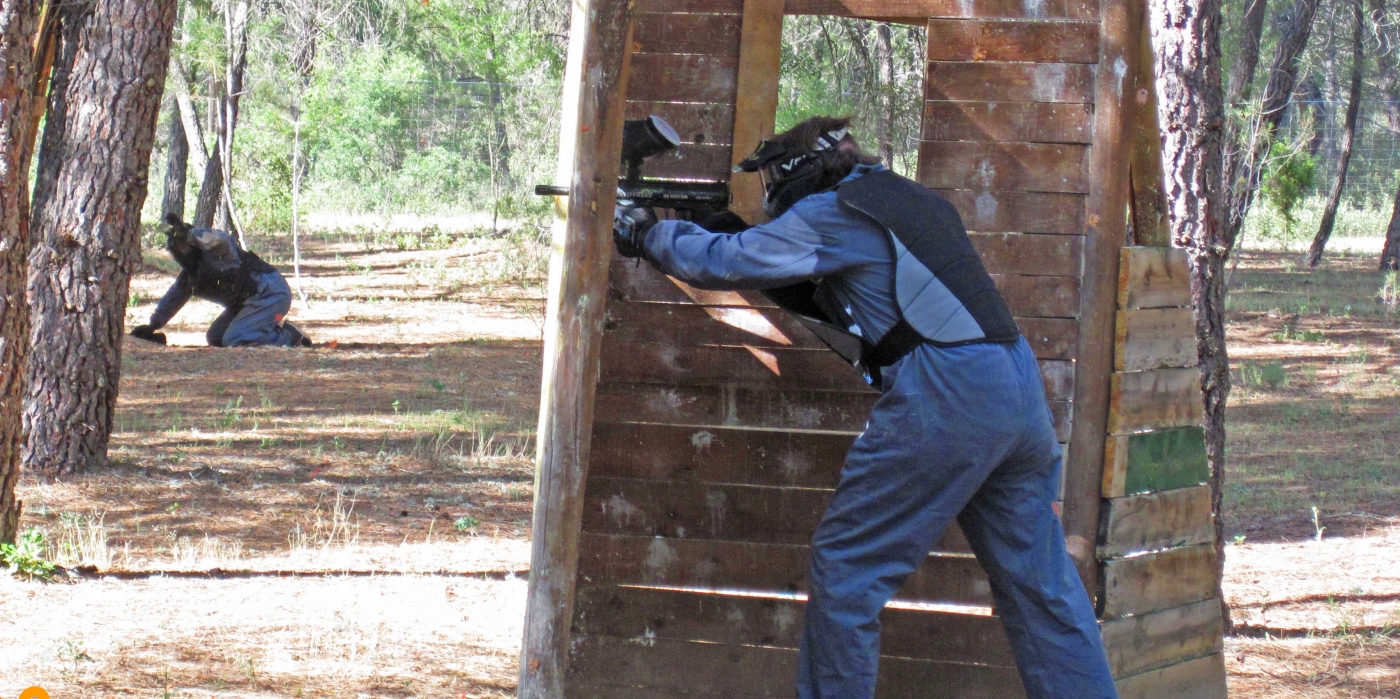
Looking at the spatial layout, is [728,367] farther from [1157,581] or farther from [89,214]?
[89,214]

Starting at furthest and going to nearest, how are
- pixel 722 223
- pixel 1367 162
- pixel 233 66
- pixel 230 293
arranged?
1. pixel 1367 162
2. pixel 233 66
3. pixel 230 293
4. pixel 722 223

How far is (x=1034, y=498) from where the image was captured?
10.9 ft

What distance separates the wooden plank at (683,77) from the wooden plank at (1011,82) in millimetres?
636

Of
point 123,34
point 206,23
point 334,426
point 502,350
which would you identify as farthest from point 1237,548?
point 206,23

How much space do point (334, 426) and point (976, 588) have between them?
603 centimetres

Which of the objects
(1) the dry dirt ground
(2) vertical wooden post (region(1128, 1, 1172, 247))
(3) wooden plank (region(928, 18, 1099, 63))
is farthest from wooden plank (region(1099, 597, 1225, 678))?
(3) wooden plank (region(928, 18, 1099, 63))

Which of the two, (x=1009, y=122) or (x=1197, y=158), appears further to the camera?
(x=1197, y=158)

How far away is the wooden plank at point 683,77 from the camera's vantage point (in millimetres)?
3924

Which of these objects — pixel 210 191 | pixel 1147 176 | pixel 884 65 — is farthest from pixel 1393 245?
pixel 1147 176

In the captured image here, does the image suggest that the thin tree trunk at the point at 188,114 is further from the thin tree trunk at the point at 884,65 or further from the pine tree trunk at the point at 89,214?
the pine tree trunk at the point at 89,214

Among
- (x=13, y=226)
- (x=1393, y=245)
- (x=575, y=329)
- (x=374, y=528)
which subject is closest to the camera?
(x=575, y=329)

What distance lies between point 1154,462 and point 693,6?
2.08m

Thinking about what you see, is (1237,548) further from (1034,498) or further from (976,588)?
(1034,498)

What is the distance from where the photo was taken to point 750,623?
3914mm
